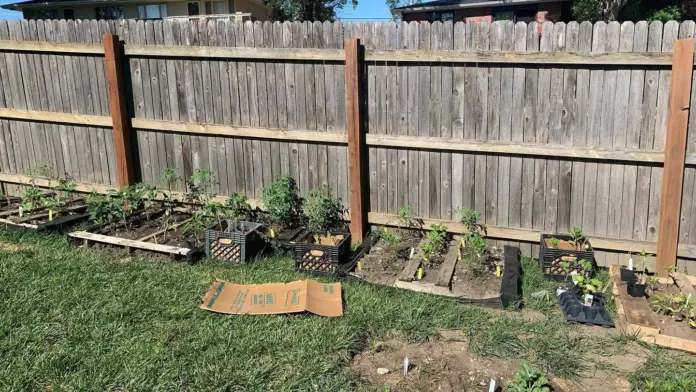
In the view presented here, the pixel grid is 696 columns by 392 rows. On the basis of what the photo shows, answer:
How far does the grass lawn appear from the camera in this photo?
141 inches

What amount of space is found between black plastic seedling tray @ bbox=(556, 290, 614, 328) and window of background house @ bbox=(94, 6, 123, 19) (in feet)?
112

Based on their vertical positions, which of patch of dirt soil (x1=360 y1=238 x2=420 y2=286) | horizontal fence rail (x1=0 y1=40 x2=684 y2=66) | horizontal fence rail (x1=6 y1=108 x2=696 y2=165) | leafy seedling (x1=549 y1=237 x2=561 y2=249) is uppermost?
horizontal fence rail (x1=0 y1=40 x2=684 y2=66)

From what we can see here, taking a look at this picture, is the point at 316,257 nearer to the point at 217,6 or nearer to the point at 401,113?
the point at 401,113

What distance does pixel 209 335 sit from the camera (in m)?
4.05

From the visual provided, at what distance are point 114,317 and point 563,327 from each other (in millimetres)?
3233

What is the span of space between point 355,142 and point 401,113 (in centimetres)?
52

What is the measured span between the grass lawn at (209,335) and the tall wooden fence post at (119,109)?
197 centimetres

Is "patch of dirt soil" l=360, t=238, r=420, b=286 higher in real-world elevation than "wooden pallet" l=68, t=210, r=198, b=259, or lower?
lower

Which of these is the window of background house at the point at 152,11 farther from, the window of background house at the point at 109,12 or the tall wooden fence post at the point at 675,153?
the tall wooden fence post at the point at 675,153

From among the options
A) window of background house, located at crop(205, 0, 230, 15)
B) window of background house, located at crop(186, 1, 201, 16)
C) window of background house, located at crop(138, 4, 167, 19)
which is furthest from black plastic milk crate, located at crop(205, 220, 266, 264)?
window of background house, located at crop(138, 4, 167, 19)

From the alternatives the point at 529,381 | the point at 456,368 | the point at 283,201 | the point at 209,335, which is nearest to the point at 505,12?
the point at 283,201

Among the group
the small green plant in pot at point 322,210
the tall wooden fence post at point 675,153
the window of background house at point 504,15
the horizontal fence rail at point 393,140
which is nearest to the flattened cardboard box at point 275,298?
the small green plant in pot at point 322,210

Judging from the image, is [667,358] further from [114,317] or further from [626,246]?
[114,317]

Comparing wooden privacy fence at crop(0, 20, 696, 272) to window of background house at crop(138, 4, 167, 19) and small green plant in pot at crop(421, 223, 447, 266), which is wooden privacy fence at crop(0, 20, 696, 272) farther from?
window of background house at crop(138, 4, 167, 19)
